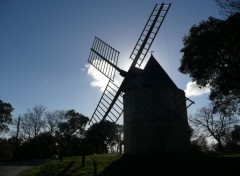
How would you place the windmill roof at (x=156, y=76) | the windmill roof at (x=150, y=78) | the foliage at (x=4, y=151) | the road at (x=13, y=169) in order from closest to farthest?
the windmill roof at (x=150, y=78), the windmill roof at (x=156, y=76), the road at (x=13, y=169), the foliage at (x=4, y=151)

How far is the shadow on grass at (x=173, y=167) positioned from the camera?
51.3 feet

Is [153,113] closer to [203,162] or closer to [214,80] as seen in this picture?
[203,162]

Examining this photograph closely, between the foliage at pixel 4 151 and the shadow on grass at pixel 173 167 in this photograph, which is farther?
the foliage at pixel 4 151

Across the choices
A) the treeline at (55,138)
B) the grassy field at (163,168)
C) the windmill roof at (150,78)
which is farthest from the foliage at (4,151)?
the windmill roof at (150,78)

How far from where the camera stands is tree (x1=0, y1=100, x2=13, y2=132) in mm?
46312

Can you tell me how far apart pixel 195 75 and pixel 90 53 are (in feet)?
35.3

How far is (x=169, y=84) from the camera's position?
933 inches

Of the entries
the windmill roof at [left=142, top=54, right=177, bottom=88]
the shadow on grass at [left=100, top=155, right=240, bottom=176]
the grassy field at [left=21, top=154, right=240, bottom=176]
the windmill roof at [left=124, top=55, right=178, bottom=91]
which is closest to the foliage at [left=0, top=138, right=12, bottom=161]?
the grassy field at [left=21, top=154, right=240, bottom=176]

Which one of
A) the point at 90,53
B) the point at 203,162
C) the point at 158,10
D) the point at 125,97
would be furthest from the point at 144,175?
the point at 90,53

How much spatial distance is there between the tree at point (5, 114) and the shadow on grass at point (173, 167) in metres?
33.2

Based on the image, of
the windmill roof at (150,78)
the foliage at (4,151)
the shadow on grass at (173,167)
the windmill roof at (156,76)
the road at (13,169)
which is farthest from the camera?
the foliage at (4,151)

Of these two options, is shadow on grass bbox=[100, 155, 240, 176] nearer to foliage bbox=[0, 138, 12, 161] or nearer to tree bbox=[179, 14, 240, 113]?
tree bbox=[179, 14, 240, 113]

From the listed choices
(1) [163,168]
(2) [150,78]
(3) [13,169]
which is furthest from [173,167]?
(3) [13,169]

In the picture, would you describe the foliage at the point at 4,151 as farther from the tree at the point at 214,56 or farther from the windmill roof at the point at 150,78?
the tree at the point at 214,56
